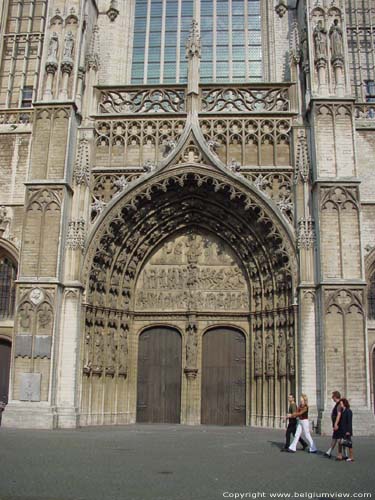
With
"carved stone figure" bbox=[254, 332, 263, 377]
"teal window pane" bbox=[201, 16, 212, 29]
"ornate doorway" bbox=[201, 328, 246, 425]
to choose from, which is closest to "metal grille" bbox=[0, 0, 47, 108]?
"teal window pane" bbox=[201, 16, 212, 29]

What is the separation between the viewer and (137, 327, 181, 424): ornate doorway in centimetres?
1775

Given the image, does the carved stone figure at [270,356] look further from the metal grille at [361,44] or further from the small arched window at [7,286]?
the metal grille at [361,44]

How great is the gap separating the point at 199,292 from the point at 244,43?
9343 millimetres

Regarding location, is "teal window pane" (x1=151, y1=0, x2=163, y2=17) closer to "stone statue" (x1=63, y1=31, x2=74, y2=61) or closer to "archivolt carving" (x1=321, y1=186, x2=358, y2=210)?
"stone statue" (x1=63, y1=31, x2=74, y2=61)

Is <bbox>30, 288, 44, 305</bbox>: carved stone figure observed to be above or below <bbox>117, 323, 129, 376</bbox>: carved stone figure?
above

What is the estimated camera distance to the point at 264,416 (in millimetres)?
16766

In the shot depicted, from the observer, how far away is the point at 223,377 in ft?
58.5

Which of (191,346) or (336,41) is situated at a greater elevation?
(336,41)

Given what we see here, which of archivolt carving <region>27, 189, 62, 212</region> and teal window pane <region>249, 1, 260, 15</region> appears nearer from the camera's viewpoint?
archivolt carving <region>27, 189, 62, 212</region>

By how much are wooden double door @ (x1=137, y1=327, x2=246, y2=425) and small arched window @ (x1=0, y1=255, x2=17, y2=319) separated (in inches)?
162

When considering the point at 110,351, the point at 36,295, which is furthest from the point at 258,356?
the point at 36,295

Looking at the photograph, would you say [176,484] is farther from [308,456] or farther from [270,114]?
[270,114]

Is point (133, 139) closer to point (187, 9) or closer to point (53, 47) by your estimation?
point (53, 47)

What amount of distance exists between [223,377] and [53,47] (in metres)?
11.4
